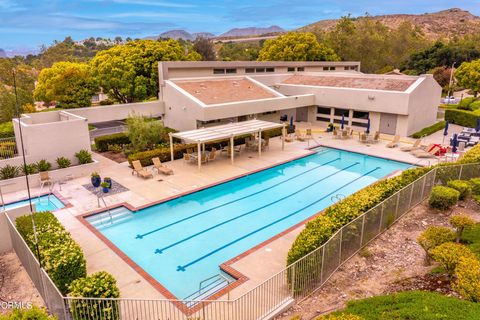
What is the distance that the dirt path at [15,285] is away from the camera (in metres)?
9.76

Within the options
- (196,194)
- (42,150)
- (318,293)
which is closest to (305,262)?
(318,293)

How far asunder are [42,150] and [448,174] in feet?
70.0

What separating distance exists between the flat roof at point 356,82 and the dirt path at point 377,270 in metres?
18.6

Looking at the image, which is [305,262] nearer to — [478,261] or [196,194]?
[478,261]

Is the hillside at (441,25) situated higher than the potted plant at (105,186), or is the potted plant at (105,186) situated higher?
the hillside at (441,25)

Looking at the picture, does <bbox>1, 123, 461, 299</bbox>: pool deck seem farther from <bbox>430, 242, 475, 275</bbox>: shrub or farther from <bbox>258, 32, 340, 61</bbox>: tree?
<bbox>258, 32, 340, 61</bbox>: tree

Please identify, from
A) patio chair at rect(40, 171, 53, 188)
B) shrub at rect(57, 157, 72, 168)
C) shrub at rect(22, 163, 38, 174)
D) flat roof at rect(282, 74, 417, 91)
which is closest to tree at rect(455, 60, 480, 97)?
flat roof at rect(282, 74, 417, 91)

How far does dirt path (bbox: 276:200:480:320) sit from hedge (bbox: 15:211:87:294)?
5.69 metres

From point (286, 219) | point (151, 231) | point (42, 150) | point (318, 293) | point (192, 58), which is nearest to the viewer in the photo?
point (318, 293)

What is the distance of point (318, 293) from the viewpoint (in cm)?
993


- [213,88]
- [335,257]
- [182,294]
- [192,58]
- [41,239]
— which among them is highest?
[192,58]

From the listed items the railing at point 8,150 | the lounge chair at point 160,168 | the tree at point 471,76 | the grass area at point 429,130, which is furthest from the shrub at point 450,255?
the tree at point 471,76

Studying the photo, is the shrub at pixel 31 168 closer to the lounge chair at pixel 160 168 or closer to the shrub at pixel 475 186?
the lounge chair at pixel 160 168

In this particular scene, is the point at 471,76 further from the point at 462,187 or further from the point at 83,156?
the point at 83,156
